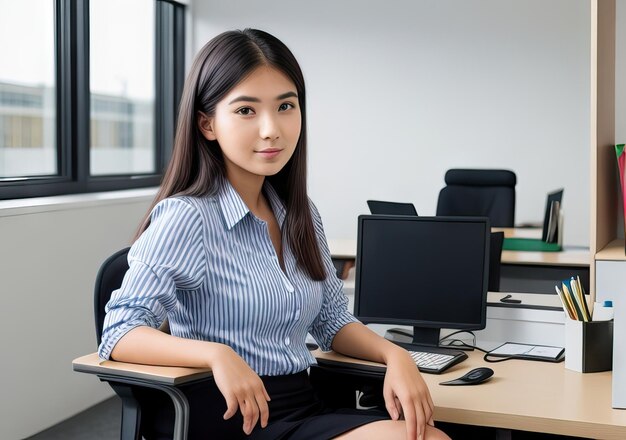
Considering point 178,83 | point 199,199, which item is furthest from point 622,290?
point 178,83

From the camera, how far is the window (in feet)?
12.5

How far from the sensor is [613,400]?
5.47 feet

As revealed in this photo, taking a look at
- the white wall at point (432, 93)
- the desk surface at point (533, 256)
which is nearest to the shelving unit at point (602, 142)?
the desk surface at point (533, 256)

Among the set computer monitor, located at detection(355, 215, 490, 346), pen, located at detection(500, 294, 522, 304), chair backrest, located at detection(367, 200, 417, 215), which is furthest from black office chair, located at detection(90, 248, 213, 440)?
chair backrest, located at detection(367, 200, 417, 215)

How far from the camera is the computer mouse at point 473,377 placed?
1.83 m

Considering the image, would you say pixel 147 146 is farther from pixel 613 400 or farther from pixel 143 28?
pixel 613 400

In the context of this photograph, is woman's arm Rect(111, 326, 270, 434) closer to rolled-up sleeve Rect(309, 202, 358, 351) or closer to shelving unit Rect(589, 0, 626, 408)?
rolled-up sleeve Rect(309, 202, 358, 351)

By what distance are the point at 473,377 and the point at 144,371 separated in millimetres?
749

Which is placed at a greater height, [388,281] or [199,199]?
[199,199]

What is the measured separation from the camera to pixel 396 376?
5.50 feet

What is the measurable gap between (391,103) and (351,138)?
37cm

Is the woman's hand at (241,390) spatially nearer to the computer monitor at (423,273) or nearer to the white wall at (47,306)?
the computer monitor at (423,273)

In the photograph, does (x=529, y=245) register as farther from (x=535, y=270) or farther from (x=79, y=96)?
(x=79, y=96)

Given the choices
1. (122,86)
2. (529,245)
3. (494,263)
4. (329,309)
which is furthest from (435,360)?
(122,86)
